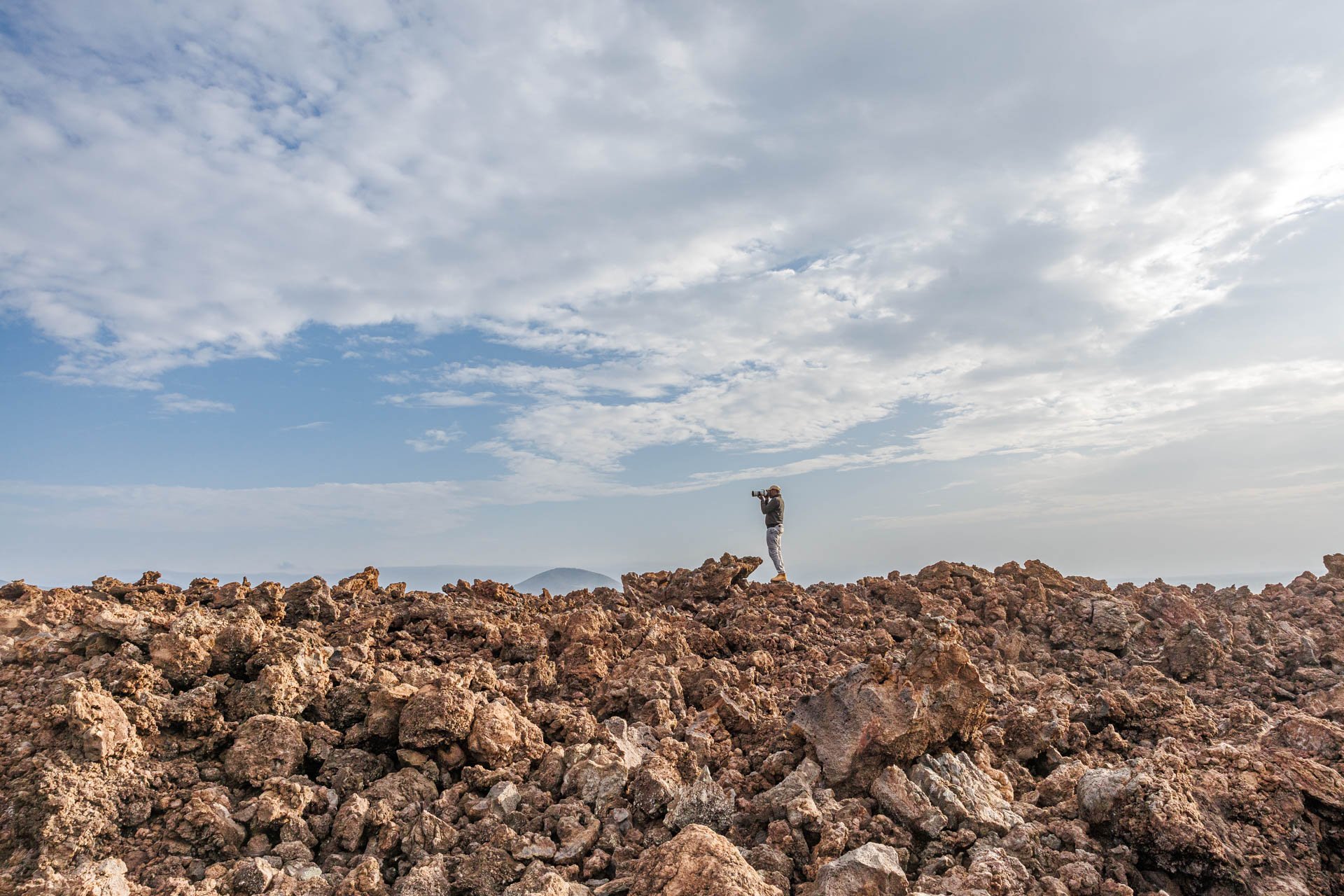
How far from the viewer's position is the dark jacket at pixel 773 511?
63.8ft

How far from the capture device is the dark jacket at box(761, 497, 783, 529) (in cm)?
1944

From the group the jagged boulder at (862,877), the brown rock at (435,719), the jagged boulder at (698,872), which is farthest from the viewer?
the brown rock at (435,719)

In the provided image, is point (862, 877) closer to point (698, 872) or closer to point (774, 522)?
point (698, 872)

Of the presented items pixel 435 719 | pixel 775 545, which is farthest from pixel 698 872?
pixel 775 545

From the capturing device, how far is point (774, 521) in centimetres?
1950

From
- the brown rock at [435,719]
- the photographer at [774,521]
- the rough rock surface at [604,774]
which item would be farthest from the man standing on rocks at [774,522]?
the brown rock at [435,719]

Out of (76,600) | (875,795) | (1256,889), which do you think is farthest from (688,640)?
(76,600)

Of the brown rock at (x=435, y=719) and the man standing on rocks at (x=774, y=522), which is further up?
the man standing on rocks at (x=774, y=522)

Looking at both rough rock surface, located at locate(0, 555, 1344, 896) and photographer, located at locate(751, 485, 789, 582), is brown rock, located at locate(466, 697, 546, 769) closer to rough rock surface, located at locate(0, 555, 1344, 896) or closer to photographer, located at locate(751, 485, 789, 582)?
rough rock surface, located at locate(0, 555, 1344, 896)

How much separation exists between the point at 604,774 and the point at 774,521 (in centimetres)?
1324

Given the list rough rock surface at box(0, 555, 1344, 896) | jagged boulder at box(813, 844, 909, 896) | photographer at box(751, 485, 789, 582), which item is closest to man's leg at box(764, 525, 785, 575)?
photographer at box(751, 485, 789, 582)

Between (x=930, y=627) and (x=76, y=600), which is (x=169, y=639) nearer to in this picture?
(x=76, y=600)

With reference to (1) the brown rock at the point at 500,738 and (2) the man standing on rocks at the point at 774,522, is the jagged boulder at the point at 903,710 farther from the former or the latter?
→ (2) the man standing on rocks at the point at 774,522

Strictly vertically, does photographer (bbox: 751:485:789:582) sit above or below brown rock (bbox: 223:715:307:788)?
above
